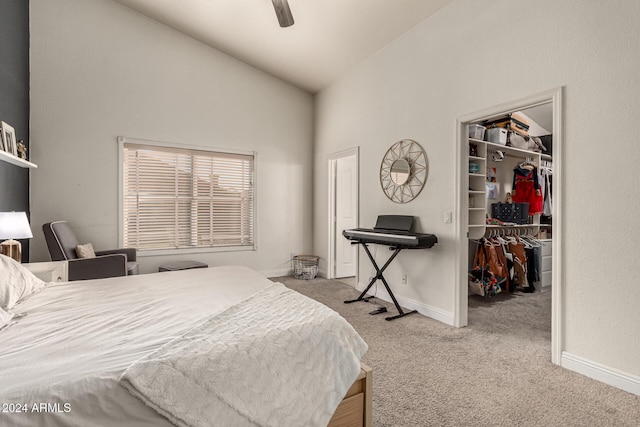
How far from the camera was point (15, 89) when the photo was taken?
3.35 meters

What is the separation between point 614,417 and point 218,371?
214 centimetres

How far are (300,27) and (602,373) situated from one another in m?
4.27

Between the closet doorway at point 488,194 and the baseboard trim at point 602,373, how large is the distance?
0.25 ft

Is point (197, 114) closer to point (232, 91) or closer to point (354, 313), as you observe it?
point (232, 91)

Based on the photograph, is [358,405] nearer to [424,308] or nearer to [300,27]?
[424,308]

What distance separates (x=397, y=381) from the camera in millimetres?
2123

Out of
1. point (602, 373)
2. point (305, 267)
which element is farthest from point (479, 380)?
point (305, 267)

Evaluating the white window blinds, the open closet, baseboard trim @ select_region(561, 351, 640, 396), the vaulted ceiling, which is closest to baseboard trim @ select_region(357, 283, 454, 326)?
baseboard trim @ select_region(561, 351, 640, 396)

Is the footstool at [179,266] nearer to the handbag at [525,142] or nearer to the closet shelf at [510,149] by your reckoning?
the closet shelf at [510,149]

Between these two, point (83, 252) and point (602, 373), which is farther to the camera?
point (83, 252)

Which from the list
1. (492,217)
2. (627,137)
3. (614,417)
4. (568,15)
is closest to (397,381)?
(614,417)

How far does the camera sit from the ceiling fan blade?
275 centimetres

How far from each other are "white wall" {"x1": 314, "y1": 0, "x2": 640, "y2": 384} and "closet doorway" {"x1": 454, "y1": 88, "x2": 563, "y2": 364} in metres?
0.05

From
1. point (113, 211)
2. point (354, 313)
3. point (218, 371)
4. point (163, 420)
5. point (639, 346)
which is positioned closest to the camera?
point (163, 420)
